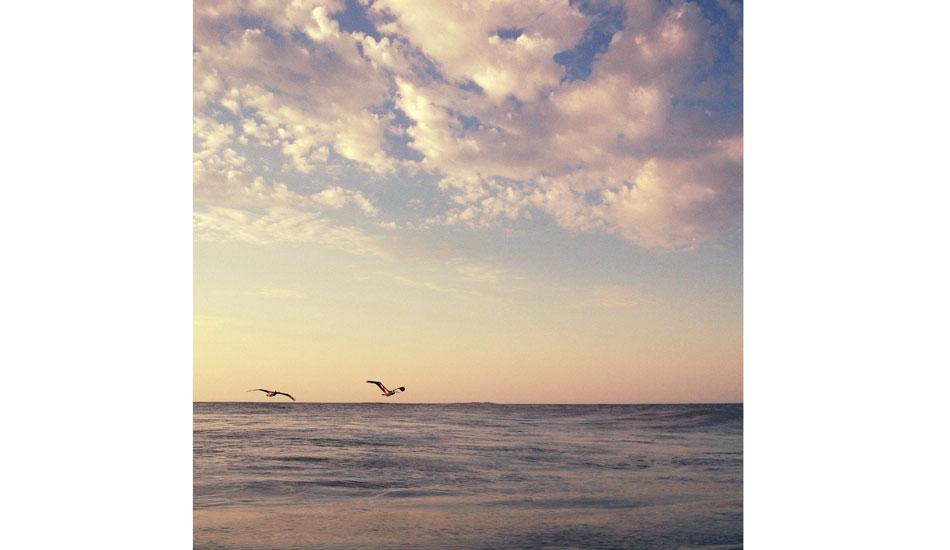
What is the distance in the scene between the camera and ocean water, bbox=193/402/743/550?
3547mm

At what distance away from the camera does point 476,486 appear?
4.68 m

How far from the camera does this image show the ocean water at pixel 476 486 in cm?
355

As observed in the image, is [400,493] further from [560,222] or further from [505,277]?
[560,222]

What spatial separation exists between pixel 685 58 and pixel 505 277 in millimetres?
2099

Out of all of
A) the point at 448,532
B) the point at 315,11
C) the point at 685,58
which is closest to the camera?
the point at 448,532

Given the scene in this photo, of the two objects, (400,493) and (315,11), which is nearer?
(400,493)
